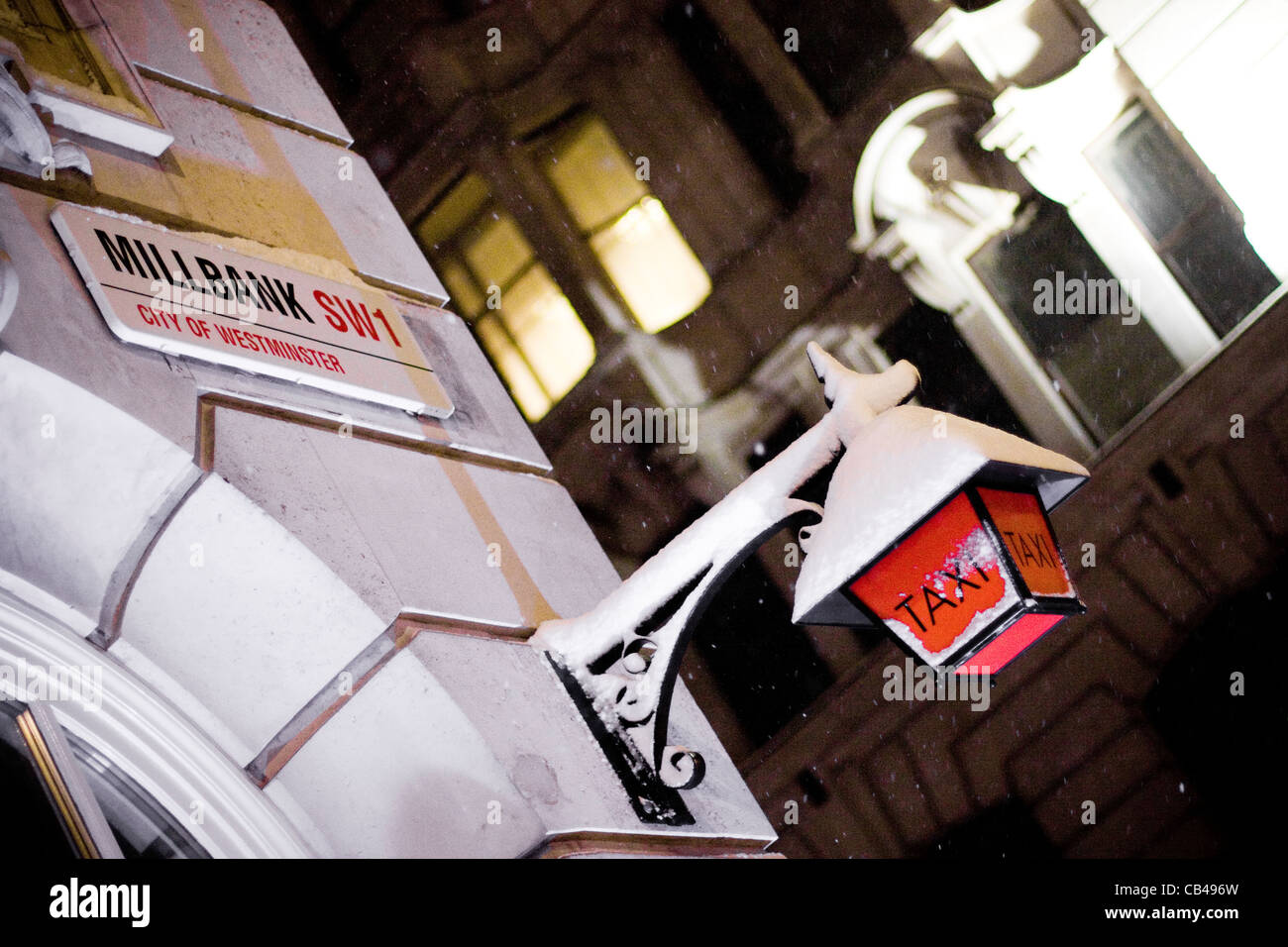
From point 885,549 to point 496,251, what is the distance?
16.6 feet

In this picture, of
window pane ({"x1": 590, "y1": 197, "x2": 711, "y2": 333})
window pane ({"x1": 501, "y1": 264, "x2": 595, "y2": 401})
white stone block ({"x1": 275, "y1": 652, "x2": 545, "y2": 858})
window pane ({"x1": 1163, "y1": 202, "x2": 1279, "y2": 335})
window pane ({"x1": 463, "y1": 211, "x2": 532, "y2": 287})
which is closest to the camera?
white stone block ({"x1": 275, "y1": 652, "x2": 545, "y2": 858})

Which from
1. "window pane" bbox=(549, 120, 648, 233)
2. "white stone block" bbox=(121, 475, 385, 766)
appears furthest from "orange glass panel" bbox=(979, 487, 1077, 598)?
"window pane" bbox=(549, 120, 648, 233)

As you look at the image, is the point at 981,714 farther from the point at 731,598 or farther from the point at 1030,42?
the point at 1030,42

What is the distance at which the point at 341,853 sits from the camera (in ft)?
6.59

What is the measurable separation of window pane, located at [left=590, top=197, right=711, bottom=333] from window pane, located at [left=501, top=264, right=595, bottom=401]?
0.38 metres

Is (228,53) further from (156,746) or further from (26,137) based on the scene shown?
(156,746)

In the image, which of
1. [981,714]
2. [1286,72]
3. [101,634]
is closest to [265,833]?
[101,634]

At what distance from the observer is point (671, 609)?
2123 mm

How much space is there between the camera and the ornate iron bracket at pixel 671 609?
1.98 metres

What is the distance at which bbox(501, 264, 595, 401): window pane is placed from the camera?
603 cm

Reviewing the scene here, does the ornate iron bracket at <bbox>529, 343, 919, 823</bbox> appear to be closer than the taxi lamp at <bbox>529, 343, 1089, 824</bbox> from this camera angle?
No

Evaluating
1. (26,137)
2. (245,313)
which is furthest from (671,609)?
(26,137)

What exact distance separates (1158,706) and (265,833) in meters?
4.92

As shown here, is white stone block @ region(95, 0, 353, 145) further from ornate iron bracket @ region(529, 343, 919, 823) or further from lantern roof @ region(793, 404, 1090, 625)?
lantern roof @ region(793, 404, 1090, 625)
